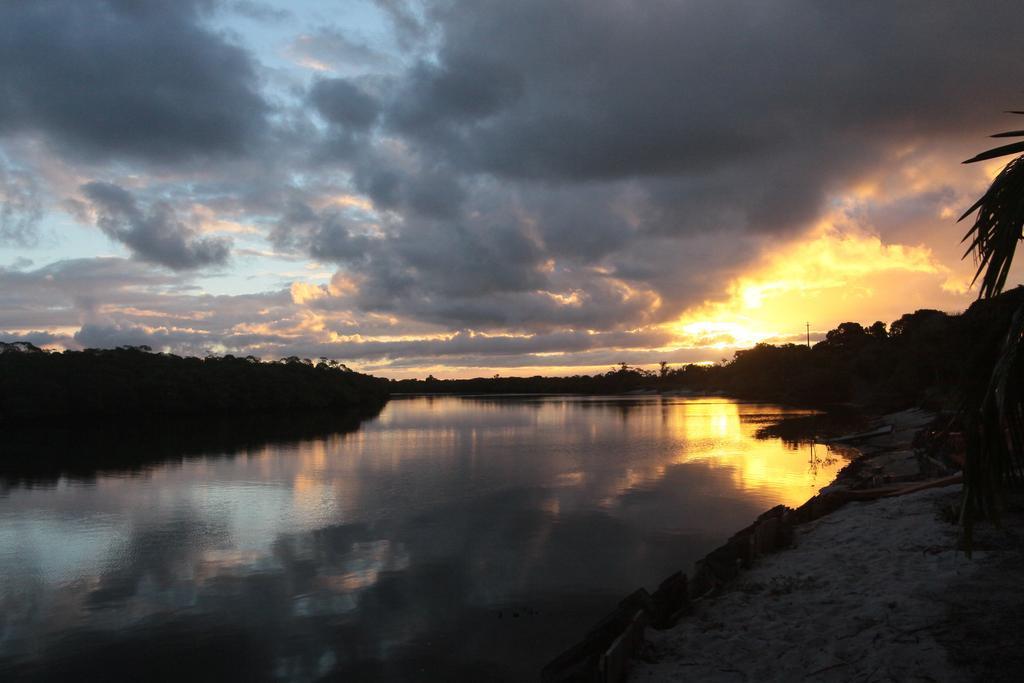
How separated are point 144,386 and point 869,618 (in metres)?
90.2

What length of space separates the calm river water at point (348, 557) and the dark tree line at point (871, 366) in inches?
306

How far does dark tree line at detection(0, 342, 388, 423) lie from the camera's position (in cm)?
7481

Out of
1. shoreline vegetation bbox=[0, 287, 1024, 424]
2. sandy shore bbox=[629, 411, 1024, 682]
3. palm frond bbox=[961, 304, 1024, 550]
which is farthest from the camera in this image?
shoreline vegetation bbox=[0, 287, 1024, 424]

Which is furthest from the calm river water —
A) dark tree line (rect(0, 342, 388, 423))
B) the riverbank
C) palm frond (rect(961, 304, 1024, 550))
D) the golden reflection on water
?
dark tree line (rect(0, 342, 388, 423))

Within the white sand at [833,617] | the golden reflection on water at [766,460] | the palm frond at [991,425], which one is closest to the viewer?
the palm frond at [991,425]

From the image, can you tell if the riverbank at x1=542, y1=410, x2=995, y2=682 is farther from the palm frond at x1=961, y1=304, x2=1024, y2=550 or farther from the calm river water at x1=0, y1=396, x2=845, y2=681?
the palm frond at x1=961, y1=304, x2=1024, y2=550

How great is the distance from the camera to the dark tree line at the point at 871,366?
17.5 meters

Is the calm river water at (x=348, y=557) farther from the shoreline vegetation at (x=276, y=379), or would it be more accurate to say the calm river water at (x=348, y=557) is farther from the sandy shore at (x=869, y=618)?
the shoreline vegetation at (x=276, y=379)

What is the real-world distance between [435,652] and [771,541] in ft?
23.3

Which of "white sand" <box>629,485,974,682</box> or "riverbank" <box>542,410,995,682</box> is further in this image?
"riverbank" <box>542,410,995,682</box>

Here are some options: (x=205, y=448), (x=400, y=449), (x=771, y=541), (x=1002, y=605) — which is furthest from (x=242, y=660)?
(x=205, y=448)

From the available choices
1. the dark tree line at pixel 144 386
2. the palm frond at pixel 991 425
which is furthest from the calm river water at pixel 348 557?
the dark tree line at pixel 144 386

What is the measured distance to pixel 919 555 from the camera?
35.6 feet

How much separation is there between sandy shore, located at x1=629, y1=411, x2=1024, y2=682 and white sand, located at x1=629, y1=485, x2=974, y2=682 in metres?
0.02
